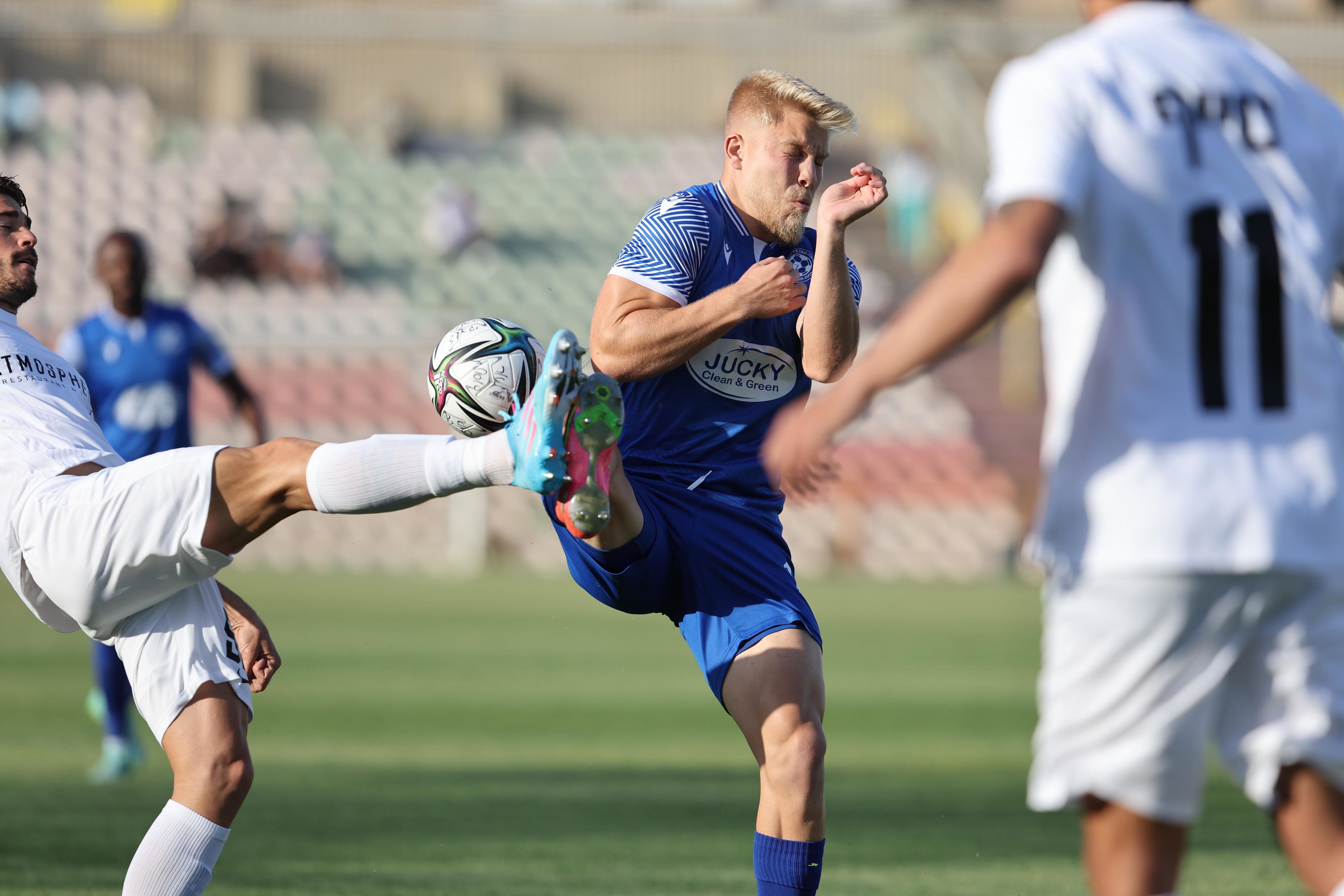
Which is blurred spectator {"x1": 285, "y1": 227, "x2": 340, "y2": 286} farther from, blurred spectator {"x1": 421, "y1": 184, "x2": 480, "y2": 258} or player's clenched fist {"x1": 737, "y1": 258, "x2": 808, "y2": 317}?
player's clenched fist {"x1": 737, "y1": 258, "x2": 808, "y2": 317}

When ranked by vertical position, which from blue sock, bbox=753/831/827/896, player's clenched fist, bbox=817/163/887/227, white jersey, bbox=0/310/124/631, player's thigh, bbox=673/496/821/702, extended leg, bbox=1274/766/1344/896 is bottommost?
blue sock, bbox=753/831/827/896

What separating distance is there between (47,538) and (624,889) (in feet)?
8.74

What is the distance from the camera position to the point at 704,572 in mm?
4816

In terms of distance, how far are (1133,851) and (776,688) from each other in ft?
5.52

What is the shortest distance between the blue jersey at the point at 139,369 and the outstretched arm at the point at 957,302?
274 inches

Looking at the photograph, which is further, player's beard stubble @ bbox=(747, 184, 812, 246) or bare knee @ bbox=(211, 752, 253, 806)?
player's beard stubble @ bbox=(747, 184, 812, 246)

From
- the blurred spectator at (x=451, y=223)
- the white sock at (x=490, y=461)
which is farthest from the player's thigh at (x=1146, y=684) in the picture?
the blurred spectator at (x=451, y=223)

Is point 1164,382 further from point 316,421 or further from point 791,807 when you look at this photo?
point 316,421

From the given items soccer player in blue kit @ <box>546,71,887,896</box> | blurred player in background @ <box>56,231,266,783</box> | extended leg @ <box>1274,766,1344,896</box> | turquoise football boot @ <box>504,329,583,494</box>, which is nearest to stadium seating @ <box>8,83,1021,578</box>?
blurred player in background @ <box>56,231,266,783</box>

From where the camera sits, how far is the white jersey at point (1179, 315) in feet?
9.35

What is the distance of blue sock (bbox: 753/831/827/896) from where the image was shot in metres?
4.47

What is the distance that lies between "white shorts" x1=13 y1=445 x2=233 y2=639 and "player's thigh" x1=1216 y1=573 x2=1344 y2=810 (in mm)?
2436

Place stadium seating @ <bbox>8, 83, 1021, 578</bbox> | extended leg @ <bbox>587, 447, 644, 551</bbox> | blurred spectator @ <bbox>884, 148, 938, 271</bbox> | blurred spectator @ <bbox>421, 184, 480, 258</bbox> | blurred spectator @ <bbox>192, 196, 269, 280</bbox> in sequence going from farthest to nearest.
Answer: blurred spectator @ <bbox>884, 148, 938, 271</bbox>, blurred spectator @ <bbox>421, 184, 480, 258</bbox>, blurred spectator @ <bbox>192, 196, 269, 280</bbox>, stadium seating @ <bbox>8, 83, 1021, 578</bbox>, extended leg @ <bbox>587, 447, 644, 551</bbox>

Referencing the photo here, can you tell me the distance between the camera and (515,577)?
941 inches
